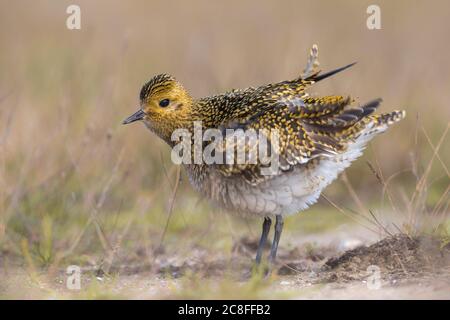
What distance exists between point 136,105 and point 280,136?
4.40 meters

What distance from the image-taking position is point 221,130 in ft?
20.3

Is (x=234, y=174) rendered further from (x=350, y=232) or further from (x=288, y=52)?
(x=288, y=52)

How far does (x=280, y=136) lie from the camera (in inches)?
237

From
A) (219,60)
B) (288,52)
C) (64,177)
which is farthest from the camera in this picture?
(219,60)

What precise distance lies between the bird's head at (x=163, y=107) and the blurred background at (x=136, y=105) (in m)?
0.43

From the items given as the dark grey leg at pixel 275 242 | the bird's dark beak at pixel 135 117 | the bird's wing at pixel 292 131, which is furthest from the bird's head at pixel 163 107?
the dark grey leg at pixel 275 242

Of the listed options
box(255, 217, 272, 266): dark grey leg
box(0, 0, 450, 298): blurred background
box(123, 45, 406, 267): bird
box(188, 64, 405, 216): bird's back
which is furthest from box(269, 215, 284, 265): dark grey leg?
box(0, 0, 450, 298): blurred background

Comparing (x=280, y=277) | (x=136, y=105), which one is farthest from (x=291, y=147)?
(x=136, y=105)

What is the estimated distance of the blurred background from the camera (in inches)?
286

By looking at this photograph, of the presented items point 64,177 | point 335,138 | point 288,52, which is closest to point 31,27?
point 288,52

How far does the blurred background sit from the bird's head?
1.41 feet

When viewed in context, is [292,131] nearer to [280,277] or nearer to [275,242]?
[275,242]

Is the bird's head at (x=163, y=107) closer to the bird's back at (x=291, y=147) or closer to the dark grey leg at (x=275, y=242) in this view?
the bird's back at (x=291, y=147)

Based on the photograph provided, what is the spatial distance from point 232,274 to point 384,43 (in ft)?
22.3
